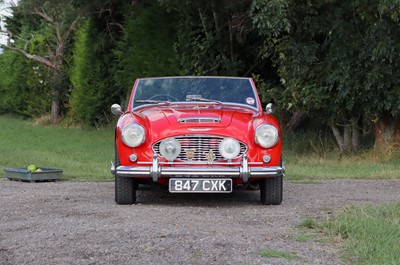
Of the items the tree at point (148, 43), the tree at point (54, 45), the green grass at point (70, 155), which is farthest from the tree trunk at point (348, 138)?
the tree at point (54, 45)

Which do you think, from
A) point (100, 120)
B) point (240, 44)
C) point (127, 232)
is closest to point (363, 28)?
point (240, 44)

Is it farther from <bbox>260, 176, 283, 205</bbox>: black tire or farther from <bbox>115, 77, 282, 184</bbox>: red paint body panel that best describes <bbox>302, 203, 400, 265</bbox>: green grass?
<bbox>115, 77, 282, 184</bbox>: red paint body panel

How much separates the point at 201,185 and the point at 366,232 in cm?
216

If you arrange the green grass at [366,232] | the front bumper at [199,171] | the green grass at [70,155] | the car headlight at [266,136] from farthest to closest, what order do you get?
the green grass at [70,155], the car headlight at [266,136], the front bumper at [199,171], the green grass at [366,232]

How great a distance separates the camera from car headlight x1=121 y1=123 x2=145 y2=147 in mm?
7652

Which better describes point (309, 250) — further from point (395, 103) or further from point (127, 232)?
point (395, 103)

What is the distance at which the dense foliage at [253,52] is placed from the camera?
540 inches

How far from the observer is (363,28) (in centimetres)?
1429

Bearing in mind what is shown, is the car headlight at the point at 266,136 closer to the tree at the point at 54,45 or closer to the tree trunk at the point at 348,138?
the tree trunk at the point at 348,138

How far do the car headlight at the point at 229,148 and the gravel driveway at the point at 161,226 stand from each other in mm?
556

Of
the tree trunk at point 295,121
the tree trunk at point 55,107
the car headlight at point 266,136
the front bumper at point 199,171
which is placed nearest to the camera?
the front bumper at point 199,171

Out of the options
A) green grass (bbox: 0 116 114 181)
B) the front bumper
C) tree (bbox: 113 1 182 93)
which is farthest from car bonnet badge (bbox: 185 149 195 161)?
tree (bbox: 113 1 182 93)

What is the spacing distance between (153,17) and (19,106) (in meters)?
20.2

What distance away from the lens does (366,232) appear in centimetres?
577
